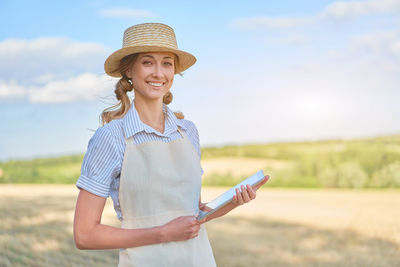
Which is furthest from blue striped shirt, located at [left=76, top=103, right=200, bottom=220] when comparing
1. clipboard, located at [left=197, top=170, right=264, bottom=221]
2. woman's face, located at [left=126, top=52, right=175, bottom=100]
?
clipboard, located at [left=197, top=170, right=264, bottom=221]

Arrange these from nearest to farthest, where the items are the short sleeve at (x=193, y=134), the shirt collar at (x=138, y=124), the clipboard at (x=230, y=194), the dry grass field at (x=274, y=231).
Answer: the clipboard at (x=230, y=194), the shirt collar at (x=138, y=124), the short sleeve at (x=193, y=134), the dry grass field at (x=274, y=231)

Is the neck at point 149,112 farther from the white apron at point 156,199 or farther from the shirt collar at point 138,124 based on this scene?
the white apron at point 156,199

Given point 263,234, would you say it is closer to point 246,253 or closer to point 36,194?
point 246,253

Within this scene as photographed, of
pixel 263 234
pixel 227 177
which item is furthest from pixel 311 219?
pixel 227 177

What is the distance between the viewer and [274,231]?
5.20m

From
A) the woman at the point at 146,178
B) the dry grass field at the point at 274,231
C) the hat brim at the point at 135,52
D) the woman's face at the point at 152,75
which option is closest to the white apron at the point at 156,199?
the woman at the point at 146,178

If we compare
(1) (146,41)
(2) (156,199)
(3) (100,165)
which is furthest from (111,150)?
(1) (146,41)

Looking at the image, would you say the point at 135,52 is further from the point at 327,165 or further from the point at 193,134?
the point at 327,165

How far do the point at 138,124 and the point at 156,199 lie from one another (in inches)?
14.1

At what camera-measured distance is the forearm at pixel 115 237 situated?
1841 millimetres

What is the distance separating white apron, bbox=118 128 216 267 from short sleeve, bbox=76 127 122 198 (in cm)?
5

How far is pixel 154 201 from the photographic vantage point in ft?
6.33

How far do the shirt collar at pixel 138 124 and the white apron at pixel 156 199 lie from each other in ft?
0.15

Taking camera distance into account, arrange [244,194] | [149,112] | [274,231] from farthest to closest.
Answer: [274,231] < [149,112] < [244,194]
